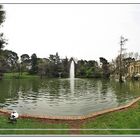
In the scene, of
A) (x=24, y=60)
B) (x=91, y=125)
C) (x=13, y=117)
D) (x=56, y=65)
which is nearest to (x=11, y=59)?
(x=24, y=60)

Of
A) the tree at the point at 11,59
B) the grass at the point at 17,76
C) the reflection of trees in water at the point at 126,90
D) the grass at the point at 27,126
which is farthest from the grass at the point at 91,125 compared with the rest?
the tree at the point at 11,59

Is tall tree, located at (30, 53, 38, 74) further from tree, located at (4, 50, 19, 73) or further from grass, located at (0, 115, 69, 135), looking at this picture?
grass, located at (0, 115, 69, 135)

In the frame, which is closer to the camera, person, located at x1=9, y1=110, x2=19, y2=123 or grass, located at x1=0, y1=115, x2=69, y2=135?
grass, located at x1=0, y1=115, x2=69, y2=135

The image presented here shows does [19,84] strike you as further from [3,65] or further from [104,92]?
[104,92]

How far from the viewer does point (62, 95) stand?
5867mm

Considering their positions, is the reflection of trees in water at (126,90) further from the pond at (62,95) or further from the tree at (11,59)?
the tree at (11,59)

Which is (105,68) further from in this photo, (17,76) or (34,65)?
(17,76)

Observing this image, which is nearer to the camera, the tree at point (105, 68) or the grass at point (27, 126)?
the grass at point (27, 126)

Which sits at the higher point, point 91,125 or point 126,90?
point 126,90

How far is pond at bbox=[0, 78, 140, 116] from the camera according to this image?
568cm

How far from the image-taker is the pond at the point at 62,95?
568 cm

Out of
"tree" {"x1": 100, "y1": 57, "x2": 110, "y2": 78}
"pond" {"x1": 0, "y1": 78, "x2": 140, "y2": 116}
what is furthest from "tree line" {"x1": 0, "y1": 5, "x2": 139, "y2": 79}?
"pond" {"x1": 0, "y1": 78, "x2": 140, "y2": 116}

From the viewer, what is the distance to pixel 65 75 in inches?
236

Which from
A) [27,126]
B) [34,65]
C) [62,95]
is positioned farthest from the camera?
[34,65]
